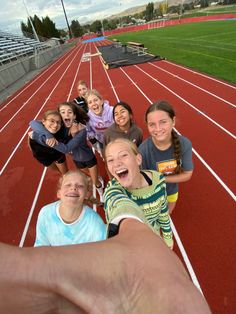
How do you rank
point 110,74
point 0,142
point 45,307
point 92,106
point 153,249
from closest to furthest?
point 45,307 → point 153,249 → point 92,106 → point 0,142 → point 110,74

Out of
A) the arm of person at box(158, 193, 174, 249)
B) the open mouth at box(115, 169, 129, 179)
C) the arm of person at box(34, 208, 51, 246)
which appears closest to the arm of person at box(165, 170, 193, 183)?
the arm of person at box(158, 193, 174, 249)

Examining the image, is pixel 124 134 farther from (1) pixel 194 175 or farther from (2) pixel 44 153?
(1) pixel 194 175

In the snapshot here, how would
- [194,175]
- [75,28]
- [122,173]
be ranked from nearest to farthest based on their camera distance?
[122,173], [194,175], [75,28]

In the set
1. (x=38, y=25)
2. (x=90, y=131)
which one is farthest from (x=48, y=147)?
(x=38, y=25)

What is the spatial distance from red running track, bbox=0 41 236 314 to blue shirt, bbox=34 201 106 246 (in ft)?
5.43

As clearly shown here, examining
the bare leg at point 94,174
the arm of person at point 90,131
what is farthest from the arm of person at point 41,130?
the bare leg at point 94,174

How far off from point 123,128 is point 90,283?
2.97 metres

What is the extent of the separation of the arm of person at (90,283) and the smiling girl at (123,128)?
2753 mm

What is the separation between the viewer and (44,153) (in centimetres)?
361

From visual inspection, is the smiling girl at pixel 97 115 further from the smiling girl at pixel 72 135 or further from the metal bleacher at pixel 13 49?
the metal bleacher at pixel 13 49

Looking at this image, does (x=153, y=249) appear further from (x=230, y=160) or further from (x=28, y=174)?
(x=28, y=174)

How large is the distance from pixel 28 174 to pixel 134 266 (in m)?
5.74

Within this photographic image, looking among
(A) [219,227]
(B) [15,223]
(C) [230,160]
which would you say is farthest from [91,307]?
(C) [230,160]

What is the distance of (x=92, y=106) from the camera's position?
3.83 meters
